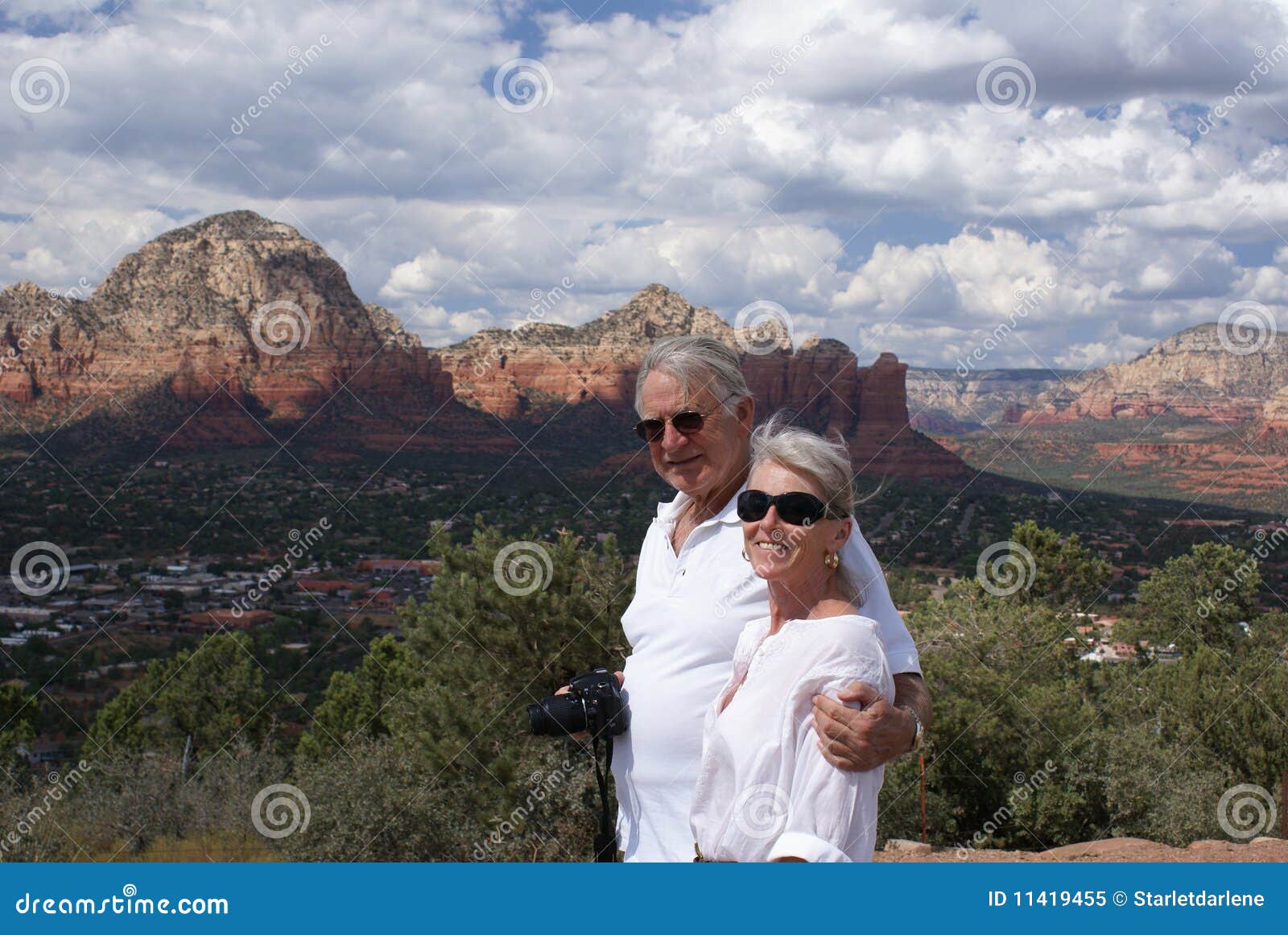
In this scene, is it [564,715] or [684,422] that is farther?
[564,715]

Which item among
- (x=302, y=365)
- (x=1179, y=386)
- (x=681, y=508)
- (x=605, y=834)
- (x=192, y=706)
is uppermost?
(x=1179, y=386)

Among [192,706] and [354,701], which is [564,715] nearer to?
[354,701]

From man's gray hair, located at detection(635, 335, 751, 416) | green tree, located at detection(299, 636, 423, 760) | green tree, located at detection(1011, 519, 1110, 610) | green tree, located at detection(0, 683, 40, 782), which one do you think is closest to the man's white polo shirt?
man's gray hair, located at detection(635, 335, 751, 416)

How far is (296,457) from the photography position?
4116 cm

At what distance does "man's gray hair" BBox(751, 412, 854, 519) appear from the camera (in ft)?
6.37

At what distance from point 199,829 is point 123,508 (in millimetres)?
23155

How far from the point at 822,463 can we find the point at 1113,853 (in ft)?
28.9

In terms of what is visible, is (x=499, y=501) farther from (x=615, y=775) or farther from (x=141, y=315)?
(x=615, y=775)

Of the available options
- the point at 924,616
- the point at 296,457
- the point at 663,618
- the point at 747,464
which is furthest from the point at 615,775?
the point at 296,457

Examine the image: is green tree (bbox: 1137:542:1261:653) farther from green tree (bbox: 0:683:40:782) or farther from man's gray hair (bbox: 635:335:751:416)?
man's gray hair (bbox: 635:335:751:416)

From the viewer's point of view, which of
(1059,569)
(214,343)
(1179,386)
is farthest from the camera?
(1179,386)

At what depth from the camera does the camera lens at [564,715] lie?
2514 mm

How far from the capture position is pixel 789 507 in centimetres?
193

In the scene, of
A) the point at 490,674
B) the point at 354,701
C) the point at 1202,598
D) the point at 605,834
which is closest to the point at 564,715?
the point at 605,834
